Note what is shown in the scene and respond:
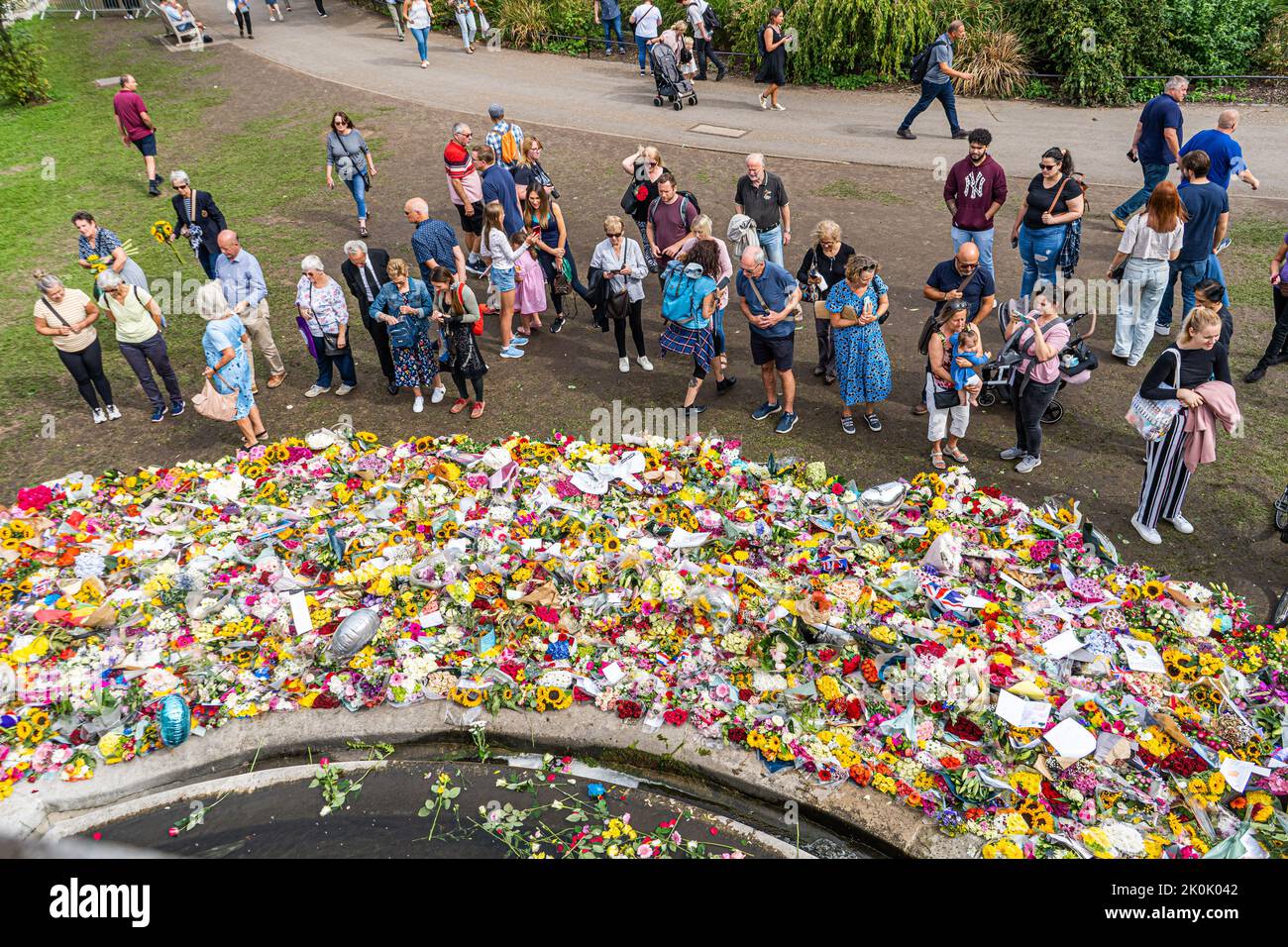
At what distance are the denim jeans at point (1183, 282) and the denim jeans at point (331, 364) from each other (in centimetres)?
811

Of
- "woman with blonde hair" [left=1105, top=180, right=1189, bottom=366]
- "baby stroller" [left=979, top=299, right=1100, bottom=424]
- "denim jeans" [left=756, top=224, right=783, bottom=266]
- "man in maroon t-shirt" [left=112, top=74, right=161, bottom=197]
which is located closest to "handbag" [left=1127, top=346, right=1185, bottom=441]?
"baby stroller" [left=979, top=299, right=1100, bottom=424]

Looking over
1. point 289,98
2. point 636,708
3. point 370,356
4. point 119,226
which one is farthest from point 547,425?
point 289,98

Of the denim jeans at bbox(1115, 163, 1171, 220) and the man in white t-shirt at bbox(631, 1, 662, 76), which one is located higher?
the man in white t-shirt at bbox(631, 1, 662, 76)

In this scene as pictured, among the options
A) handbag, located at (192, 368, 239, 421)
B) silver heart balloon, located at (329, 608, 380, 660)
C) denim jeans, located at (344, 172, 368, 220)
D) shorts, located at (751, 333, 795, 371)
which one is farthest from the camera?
denim jeans, located at (344, 172, 368, 220)

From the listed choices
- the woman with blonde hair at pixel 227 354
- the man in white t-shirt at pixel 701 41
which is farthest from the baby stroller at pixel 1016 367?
the man in white t-shirt at pixel 701 41

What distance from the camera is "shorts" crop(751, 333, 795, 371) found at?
8258mm

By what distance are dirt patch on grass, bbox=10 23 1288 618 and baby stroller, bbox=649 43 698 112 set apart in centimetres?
271

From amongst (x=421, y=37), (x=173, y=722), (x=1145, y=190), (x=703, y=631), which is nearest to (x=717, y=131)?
(x=1145, y=190)

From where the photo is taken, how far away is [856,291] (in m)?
7.96

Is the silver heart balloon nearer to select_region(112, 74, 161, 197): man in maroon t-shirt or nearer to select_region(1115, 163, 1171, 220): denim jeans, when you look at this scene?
select_region(1115, 163, 1171, 220): denim jeans

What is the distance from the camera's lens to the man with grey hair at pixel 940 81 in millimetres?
14531

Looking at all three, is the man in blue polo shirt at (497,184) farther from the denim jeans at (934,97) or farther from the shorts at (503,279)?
the denim jeans at (934,97)

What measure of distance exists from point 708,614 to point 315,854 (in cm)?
286

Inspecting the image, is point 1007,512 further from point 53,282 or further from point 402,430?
point 53,282
